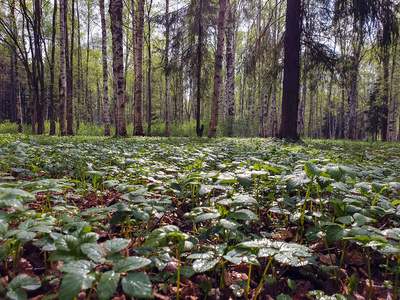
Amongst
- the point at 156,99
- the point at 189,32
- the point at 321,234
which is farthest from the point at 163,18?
the point at 156,99

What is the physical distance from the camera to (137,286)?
0.85m

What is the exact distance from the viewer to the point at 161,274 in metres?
1.34

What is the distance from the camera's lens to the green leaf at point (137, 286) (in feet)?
2.67

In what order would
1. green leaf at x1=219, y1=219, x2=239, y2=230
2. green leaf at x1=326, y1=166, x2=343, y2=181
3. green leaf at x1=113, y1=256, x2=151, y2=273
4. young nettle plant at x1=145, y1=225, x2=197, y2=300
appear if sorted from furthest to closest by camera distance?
green leaf at x1=326, y1=166, x2=343, y2=181 → green leaf at x1=219, y1=219, x2=239, y2=230 → young nettle plant at x1=145, y1=225, x2=197, y2=300 → green leaf at x1=113, y1=256, x2=151, y2=273

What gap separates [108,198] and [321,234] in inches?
90.8

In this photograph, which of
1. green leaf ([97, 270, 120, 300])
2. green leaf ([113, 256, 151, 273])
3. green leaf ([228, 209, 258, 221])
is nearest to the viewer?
green leaf ([97, 270, 120, 300])

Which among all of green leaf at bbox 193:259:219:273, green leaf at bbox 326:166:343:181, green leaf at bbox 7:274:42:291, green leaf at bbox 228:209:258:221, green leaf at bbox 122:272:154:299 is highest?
green leaf at bbox 326:166:343:181

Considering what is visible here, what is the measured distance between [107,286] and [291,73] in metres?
9.01

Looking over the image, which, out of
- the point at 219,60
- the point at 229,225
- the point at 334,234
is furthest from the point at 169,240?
the point at 219,60

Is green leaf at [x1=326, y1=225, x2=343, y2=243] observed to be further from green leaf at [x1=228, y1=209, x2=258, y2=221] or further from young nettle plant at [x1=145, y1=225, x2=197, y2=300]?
young nettle plant at [x1=145, y1=225, x2=197, y2=300]

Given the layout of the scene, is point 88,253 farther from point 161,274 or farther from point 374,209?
point 374,209

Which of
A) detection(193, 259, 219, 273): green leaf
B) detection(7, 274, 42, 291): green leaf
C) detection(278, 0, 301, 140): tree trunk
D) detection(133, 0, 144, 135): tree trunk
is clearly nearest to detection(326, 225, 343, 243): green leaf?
detection(193, 259, 219, 273): green leaf

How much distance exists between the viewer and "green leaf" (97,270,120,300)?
2.60 ft

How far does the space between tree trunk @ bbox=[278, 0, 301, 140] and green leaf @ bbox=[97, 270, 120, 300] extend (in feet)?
27.8
